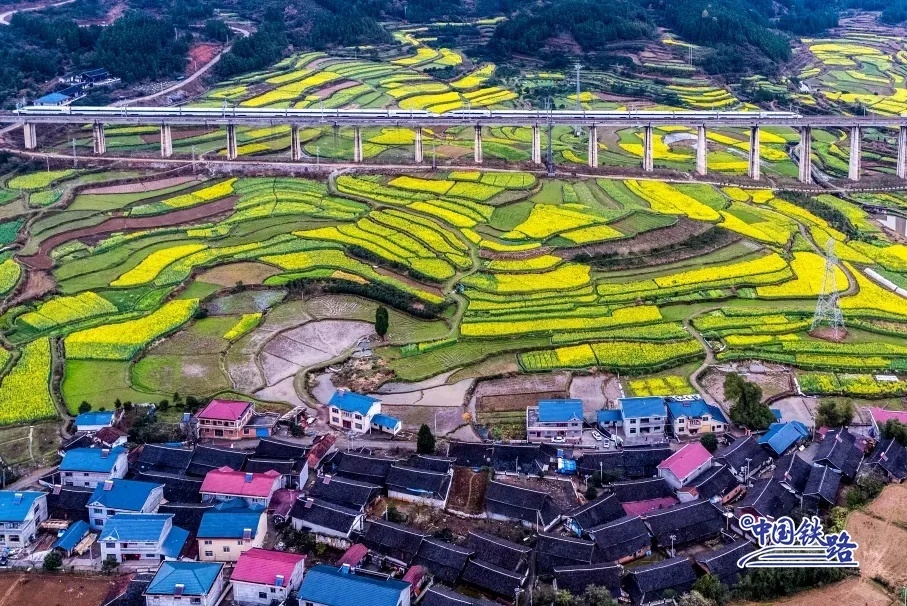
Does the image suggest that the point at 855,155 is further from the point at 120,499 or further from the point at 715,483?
the point at 120,499

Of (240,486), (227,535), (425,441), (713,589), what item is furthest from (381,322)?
(713,589)

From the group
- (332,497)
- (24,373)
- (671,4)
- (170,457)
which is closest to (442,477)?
(332,497)

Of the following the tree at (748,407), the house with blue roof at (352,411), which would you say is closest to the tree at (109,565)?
the house with blue roof at (352,411)

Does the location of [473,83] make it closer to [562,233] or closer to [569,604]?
[562,233]

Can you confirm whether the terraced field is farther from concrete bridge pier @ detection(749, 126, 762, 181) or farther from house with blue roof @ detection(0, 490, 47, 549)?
house with blue roof @ detection(0, 490, 47, 549)

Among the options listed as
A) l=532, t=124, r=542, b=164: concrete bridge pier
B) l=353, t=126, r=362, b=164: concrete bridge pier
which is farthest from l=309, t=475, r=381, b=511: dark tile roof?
l=532, t=124, r=542, b=164: concrete bridge pier
